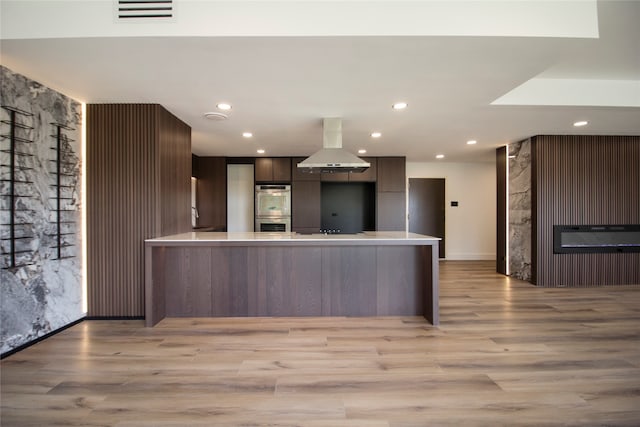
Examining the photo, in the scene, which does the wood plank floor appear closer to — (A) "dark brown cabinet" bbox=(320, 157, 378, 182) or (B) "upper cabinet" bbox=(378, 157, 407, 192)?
(B) "upper cabinet" bbox=(378, 157, 407, 192)

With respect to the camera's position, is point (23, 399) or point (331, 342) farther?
point (331, 342)

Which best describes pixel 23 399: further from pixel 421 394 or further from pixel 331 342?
pixel 421 394

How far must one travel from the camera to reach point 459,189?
6.66m

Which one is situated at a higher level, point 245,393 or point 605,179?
point 605,179

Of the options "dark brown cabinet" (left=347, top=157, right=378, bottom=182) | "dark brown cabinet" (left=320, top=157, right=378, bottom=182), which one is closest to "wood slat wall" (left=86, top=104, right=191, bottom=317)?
"dark brown cabinet" (left=320, top=157, right=378, bottom=182)

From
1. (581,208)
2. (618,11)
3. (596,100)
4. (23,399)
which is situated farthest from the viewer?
(581,208)

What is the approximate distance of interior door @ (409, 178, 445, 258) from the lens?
6.65 metres

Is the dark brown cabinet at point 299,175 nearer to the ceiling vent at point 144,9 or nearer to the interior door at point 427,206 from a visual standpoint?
the interior door at point 427,206

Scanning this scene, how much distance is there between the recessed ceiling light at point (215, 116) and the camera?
10.7 feet

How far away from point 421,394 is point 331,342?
87 centimetres

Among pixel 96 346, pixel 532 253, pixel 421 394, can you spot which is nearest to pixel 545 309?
pixel 532 253

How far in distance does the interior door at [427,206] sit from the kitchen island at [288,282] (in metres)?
3.75

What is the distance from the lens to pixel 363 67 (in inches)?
86.7

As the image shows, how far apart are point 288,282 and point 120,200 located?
192 cm
